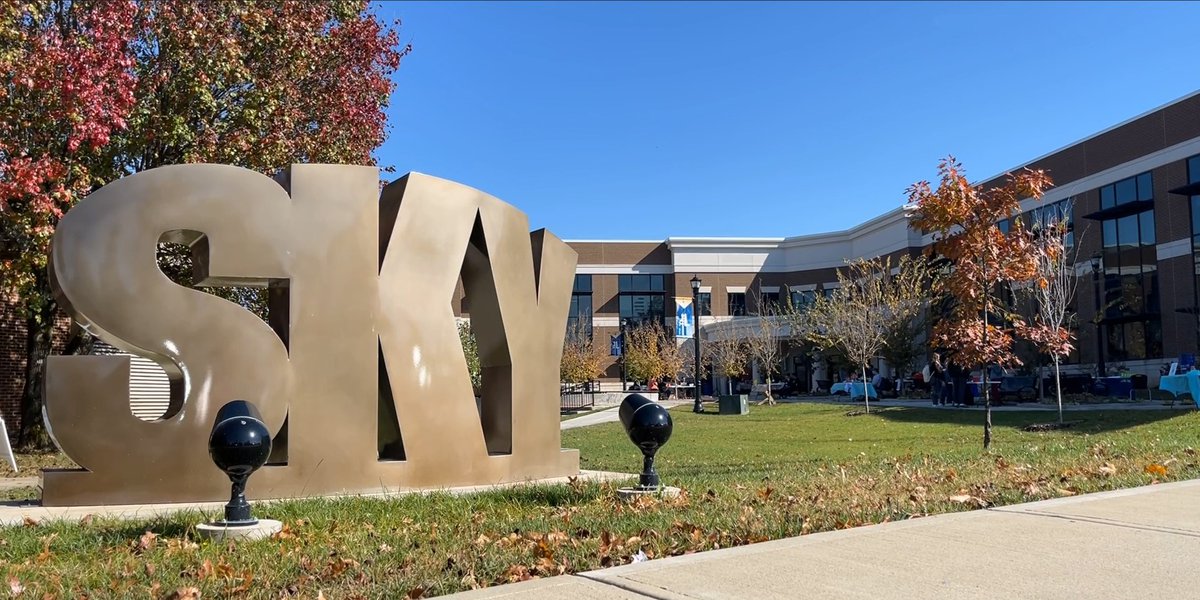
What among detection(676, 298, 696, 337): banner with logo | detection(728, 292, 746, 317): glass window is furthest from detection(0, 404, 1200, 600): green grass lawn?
detection(728, 292, 746, 317): glass window

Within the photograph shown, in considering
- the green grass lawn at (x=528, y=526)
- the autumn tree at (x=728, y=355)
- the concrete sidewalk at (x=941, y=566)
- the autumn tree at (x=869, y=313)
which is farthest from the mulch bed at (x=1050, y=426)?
the autumn tree at (x=728, y=355)

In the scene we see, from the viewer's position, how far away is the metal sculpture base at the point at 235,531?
6352mm

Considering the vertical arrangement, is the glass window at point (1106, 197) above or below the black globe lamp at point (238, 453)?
above

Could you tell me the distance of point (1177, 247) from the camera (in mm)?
38281

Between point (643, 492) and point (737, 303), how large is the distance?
59828 mm

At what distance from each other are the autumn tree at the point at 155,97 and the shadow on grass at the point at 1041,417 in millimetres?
13886

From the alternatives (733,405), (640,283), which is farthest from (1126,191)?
(640,283)

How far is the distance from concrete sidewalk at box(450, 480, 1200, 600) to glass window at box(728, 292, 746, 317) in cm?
5973

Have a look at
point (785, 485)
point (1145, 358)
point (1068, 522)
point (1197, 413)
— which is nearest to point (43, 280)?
point (785, 485)

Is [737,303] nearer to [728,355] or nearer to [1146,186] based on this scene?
[728,355]

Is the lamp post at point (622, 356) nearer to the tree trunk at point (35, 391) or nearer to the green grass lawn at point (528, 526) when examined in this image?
the tree trunk at point (35, 391)

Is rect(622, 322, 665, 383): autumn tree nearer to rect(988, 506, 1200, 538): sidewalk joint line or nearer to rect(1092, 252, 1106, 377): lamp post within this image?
rect(1092, 252, 1106, 377): lamp post

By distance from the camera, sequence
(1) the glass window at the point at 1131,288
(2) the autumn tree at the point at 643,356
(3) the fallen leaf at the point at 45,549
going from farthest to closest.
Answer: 1. (2) the autumn tree at the point at 643,356
2. (1) the glass window at the point at 1131,288
3. (3) the fallen leaf at the point at 45,549

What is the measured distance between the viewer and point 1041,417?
21.5 meters
